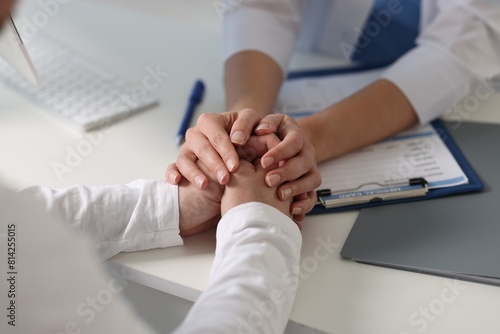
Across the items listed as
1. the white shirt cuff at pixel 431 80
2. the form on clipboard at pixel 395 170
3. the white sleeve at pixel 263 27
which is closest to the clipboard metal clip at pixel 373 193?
the form on clipboard at pixel 395 170

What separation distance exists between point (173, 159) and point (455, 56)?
0.54 metres

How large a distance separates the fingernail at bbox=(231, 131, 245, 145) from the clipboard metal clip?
0.44ft

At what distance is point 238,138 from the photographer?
31.2 inches

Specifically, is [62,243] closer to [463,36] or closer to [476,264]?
[476,264]

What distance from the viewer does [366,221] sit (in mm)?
789

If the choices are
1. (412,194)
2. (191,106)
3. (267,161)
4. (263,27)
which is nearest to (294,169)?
(267,161)

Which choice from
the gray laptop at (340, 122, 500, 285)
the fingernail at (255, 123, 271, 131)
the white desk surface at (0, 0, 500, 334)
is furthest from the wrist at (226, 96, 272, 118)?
the gray laptop at (340, 122, 500, 285)

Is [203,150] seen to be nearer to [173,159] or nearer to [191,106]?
[173,159]

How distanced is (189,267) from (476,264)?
34cm

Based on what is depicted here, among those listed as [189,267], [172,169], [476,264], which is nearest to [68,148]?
[172,169]

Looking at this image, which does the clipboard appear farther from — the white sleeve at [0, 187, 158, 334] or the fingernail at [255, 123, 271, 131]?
the white sleeve at [0, 187, 158, 334]

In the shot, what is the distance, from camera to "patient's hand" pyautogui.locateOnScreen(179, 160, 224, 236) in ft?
2.52

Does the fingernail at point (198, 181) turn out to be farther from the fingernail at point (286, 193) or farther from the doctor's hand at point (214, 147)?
the fingernail at point (286, 193)

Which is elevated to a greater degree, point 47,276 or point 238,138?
point 238,138
